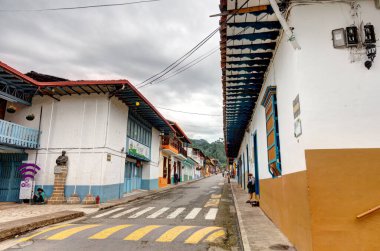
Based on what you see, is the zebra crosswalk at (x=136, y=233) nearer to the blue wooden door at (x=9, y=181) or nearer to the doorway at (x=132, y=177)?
the blue wooden door at (x=9, y=181)

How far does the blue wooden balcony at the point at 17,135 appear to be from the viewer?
13539 millimetres

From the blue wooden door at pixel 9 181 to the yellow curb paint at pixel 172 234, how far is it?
40.2 feet

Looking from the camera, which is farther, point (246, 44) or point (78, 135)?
point (78, 135)

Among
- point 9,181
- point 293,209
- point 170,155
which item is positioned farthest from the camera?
point 170,155

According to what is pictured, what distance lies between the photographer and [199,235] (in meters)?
7.11

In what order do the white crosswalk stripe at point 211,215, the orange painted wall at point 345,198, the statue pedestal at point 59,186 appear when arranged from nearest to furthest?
the orange painted wall at point 345,198 → the white crosswalk stripe at point 211,215 → the statue pedestal at point 59,186

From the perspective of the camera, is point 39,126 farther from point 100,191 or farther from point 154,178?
point 154,178

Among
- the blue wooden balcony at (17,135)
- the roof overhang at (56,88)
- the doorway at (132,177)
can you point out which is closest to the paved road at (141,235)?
the blue wooden balcony at (17,135)

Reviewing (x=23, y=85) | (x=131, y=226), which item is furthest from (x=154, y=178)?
(x=131, y=226)

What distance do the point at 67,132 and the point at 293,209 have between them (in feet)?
45.4

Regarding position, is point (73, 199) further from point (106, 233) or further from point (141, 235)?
point (141, 235)

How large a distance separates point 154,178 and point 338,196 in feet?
74.3

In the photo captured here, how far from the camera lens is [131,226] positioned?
8289 millimetres

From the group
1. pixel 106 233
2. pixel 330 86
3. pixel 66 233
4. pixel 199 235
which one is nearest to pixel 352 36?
pixel 330 86
